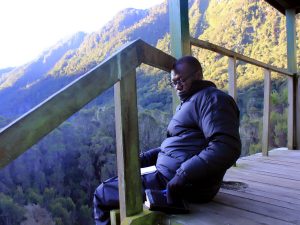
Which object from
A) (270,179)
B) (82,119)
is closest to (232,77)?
(270,179)

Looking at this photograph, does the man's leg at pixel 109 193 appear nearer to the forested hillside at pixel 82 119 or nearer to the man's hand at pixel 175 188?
the man's hand at pixel 175 188

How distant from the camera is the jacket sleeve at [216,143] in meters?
1.45

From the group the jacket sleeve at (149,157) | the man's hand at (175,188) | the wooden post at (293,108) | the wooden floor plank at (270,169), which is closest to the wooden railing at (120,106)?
the man's hand at (175,188)

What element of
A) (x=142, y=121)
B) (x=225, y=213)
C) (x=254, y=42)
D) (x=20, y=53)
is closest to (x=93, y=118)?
(x=142, y=121)

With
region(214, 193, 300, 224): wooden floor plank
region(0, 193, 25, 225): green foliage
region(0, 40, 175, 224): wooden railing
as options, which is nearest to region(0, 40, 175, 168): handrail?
region(0, 40, 175, 224): wooden railing

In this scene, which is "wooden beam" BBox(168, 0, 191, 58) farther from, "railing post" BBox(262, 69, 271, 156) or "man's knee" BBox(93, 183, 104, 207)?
"railing post" BBox(262, 69, 271, 156)

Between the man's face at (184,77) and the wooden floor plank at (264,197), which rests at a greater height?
the man's face at (184,77)

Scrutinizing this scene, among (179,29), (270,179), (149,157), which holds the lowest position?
(270,179)

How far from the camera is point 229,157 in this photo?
1470mm

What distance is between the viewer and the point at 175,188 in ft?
5.02

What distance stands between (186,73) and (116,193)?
71 cm

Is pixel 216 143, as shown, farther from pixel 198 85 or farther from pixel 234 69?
pixel 234 69

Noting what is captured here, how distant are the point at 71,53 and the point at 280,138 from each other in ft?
14.0

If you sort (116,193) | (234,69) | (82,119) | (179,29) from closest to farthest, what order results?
1. (116,193)
2. (179,29)
3. (234,69)
4. (82,119)
